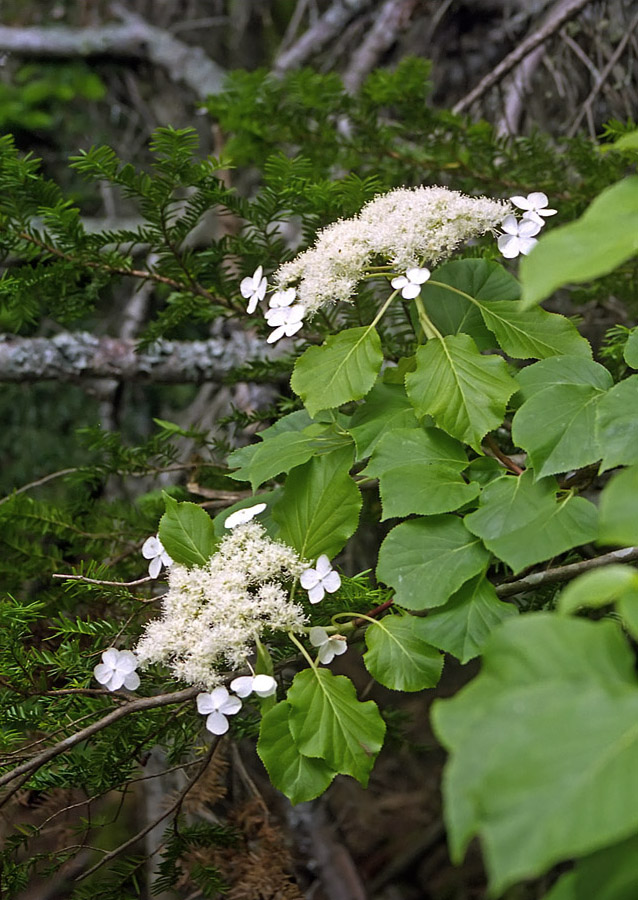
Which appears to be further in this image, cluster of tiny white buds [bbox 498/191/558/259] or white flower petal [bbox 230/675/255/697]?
cluster of tiny white buds [bbox 498/191/558/259]

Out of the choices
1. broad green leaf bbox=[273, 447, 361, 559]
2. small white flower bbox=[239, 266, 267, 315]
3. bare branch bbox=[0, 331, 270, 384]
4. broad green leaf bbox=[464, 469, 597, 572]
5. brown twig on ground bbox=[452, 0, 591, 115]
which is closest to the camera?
broad green leaf bbox=[464, 469, 597, 572]

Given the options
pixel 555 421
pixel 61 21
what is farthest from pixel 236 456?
pixel 61 21

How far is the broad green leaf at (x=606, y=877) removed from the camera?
31 centimetres

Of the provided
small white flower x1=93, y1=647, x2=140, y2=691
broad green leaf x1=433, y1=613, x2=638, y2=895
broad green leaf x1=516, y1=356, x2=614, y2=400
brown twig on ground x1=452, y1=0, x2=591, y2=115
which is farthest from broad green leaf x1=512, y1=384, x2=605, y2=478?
brown twig on ground x1=452, y1=0, x2=591, y2=115

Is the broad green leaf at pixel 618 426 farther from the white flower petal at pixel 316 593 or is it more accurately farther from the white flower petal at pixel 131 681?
the white flower petal at pixel 131 681

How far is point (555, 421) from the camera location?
1.89 feet

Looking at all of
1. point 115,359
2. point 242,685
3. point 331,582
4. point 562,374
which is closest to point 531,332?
point 562,374

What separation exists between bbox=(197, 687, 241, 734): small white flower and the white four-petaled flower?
34cm

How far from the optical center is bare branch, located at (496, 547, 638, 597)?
1.93 ft

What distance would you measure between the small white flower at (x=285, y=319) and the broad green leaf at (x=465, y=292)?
122 millimetres

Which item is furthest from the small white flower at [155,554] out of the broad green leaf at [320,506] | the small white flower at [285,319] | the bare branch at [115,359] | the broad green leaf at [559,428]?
the bare branch at [115,359]

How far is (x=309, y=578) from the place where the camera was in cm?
58

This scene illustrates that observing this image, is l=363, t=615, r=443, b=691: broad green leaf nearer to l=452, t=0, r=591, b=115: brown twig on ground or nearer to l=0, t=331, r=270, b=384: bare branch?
l=0, t=331, r=270, b=384: bare branch

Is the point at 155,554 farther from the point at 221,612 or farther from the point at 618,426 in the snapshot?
the point at 618,426
